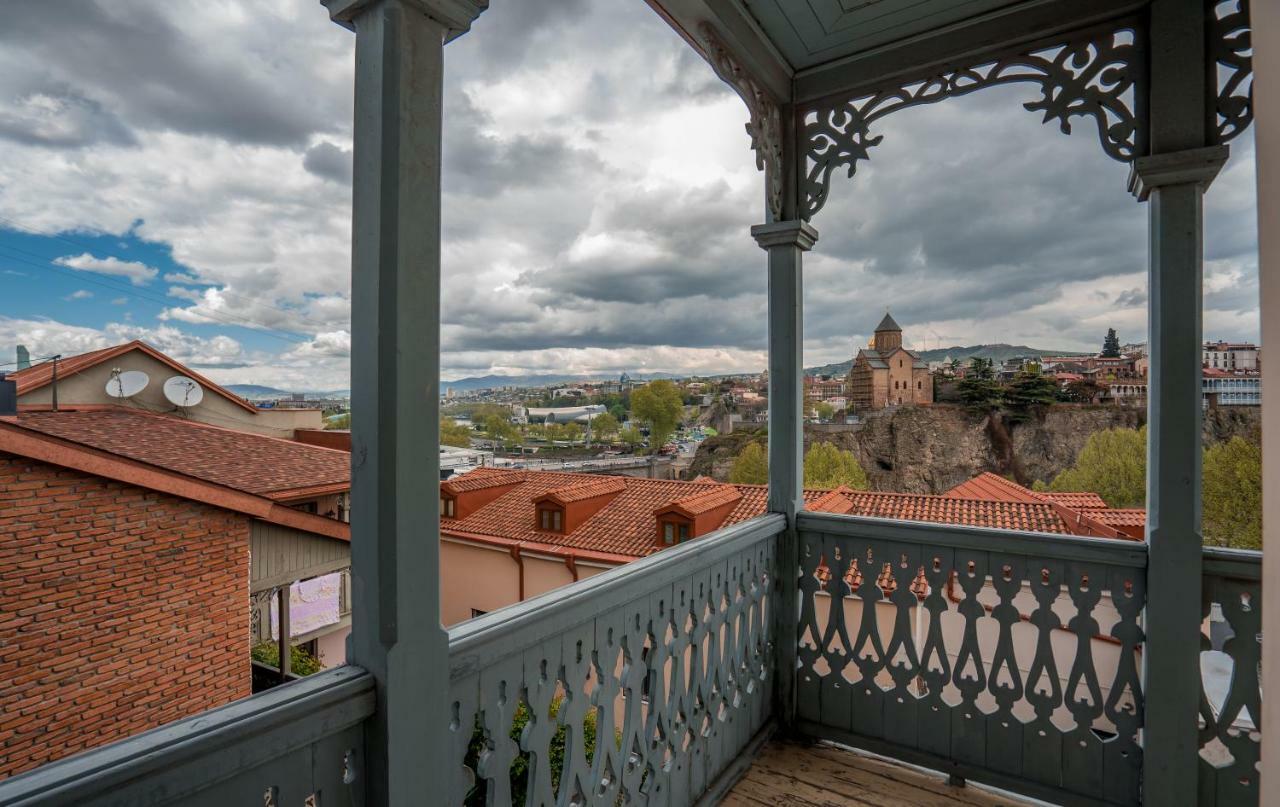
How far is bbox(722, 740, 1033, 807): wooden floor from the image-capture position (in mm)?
2164

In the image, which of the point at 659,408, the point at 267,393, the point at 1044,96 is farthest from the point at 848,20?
the point at 267,393

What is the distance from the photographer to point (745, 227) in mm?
2645

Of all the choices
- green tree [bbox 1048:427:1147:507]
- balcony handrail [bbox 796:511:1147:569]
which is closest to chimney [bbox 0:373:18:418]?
balcony handrail [bbox 796:511:1147:569]

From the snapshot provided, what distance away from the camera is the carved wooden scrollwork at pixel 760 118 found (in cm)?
222

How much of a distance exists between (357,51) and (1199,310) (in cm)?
239

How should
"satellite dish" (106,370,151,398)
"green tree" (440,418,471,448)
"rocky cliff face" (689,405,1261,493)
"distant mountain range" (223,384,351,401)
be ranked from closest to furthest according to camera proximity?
"satellite dish" (106,370,151,398) < "distant mountain range" (223,384,351,401) < "green tree" (440,418,471,448) < "rocky cliff face" (689,405,1261,493)

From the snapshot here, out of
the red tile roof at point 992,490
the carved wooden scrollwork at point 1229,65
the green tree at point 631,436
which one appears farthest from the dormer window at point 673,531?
the carved wooden scrollwork at point 1229,65

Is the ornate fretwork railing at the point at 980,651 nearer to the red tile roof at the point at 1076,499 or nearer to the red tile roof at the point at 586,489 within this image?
the red tile roof at the point at 1076,499

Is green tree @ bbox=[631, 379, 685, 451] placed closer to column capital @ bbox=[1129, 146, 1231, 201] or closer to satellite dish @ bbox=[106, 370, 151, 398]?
satellite dish @ bbox=[106, 370, 151, 398]

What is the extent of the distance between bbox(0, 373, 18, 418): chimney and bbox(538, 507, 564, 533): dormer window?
1.23 meters

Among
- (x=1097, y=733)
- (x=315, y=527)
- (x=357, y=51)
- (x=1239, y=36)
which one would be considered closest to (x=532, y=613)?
(x=315, y=527)

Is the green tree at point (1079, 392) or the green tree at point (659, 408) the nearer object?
the green tree at point (659, 408)

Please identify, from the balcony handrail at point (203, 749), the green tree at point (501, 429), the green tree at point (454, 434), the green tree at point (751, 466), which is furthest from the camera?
the green tree at point (751, 466)

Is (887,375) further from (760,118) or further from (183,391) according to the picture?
(183,391)
